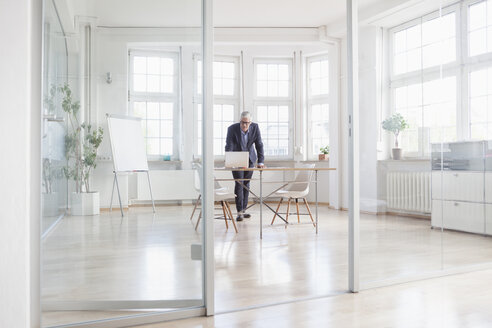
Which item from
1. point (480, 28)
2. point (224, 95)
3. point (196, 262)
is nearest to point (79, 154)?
point (196, 262)

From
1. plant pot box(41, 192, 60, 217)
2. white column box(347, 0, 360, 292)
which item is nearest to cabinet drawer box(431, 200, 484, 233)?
white column box(347, 0, 360, 292)

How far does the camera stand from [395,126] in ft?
10.5

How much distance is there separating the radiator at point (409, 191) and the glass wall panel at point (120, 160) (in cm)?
150

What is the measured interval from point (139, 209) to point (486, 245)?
308 cm

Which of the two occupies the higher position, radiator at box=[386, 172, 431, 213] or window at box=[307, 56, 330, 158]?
window at box=[307, 56, 330, 158]

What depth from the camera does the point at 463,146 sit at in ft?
12.2

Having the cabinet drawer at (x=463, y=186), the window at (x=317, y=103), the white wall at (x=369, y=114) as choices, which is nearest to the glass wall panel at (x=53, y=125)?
the white wall at (x=369, y=114)

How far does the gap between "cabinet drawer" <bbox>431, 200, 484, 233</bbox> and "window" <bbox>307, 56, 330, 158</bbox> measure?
4891 millimetres

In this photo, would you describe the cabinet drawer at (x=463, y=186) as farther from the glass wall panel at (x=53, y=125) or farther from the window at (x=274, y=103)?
the window at (x=274, y=103)

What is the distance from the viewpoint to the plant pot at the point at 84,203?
2.35 m

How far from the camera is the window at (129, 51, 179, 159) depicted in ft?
8.13

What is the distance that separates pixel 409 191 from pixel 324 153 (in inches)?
205

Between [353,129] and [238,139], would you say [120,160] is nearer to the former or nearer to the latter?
[353,129]

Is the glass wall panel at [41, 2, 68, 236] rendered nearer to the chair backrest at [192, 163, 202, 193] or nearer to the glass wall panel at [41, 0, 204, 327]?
the glass wall panel at [41, 0, 204, 327]
